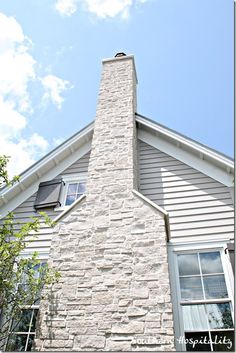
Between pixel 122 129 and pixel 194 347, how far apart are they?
166 inches

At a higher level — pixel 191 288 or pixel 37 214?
pixel 37 214

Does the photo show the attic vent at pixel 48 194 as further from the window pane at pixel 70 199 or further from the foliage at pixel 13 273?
the foliage at pixel 13 273

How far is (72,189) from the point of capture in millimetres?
6031

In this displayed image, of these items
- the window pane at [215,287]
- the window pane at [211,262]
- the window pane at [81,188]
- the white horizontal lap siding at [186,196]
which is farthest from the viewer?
the window pane at [81,188]

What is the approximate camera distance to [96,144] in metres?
5.73

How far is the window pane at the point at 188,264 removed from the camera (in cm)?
422

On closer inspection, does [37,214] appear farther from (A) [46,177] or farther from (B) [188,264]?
(B) [188,264]

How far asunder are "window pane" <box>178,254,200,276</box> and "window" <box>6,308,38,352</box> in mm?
2579

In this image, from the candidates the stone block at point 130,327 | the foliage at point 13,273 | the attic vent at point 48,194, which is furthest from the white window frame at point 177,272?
the attic vent at point 48,194

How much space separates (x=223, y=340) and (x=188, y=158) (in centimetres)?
335

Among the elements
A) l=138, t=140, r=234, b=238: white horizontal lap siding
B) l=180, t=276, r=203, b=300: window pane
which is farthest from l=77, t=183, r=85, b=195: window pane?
l=180, t=276, r=203, b=300: window pane

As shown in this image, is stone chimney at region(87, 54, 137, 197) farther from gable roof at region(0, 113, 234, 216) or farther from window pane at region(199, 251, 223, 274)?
window pane at region(199, 251, 223, 274)

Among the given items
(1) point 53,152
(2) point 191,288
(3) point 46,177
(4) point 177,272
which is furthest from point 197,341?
(1) point 53,152

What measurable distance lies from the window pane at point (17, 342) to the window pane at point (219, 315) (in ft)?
9.56
